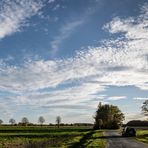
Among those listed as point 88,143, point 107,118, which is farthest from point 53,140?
point 107,118

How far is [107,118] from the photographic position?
149250 mm

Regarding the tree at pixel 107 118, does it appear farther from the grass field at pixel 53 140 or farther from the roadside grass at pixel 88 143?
the roadside grass at pixel 88 143

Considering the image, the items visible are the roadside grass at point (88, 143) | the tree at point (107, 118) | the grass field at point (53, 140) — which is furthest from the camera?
the tree at point (107, 118)

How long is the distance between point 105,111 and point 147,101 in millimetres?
68071

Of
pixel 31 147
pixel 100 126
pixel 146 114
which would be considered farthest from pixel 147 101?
pixel 100 126

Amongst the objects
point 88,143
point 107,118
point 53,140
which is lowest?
point 88,143

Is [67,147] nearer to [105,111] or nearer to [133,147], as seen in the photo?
[133,147]

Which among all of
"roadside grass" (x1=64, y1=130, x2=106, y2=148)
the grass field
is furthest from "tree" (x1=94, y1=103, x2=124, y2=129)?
"roadside grass" (x1=64, y1=130, x2=106, y2=148)

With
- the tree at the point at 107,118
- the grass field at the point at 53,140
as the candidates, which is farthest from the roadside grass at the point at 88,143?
the tree at the point at 107,118

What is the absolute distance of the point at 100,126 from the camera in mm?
141500

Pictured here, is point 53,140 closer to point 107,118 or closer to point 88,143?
point 88,143

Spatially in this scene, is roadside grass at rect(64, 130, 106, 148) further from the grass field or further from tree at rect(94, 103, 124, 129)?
tree at rect(94, 103, 124, 129)

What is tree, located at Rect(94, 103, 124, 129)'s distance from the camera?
146 meters

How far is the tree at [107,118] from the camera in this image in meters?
146
